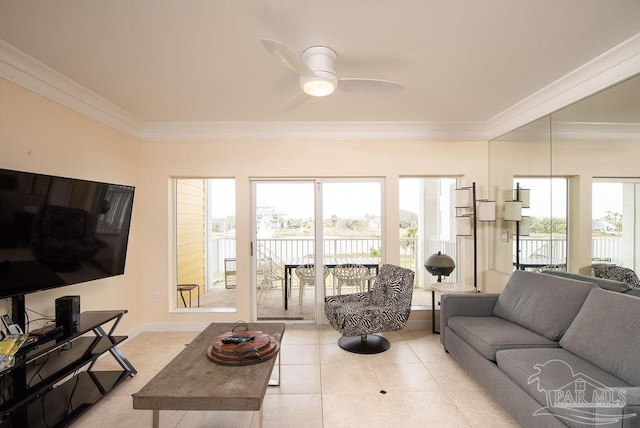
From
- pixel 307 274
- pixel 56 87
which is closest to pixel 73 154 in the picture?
pixel 56 87

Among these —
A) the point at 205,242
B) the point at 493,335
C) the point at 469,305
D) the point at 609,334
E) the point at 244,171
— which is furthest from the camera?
the point at 205,242

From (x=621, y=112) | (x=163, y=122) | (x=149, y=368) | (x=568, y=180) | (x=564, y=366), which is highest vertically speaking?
(x=163, y=122)

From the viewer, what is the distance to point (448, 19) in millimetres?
1939

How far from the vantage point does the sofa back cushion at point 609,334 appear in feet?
5.98

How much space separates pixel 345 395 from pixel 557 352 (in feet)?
5.11

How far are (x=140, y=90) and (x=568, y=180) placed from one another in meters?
4.05

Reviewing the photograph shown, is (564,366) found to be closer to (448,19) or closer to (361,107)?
(448,19)

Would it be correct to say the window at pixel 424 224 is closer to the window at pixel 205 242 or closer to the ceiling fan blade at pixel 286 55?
the window at pixel 205 242

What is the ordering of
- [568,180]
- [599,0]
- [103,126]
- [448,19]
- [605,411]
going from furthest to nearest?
[103,126] < [568,180] < [448,19] < [599,0] < [605,411]

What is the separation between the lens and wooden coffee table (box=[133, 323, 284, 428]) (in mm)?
1645

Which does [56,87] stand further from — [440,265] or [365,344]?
[440,265]

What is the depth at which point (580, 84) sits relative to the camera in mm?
2658

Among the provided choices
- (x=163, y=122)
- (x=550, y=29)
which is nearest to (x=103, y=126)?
(x=163, y=122)

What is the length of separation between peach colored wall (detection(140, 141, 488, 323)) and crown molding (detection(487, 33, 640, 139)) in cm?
72
